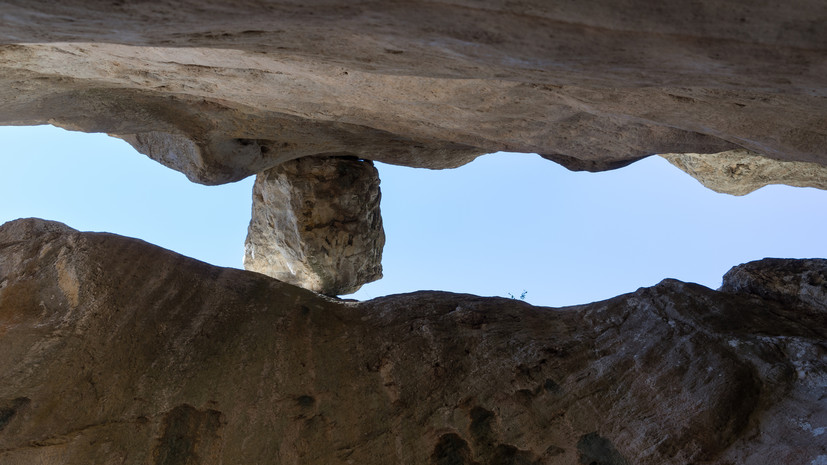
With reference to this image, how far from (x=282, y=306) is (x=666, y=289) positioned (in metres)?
3.59

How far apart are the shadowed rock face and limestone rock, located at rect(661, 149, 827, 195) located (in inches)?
141

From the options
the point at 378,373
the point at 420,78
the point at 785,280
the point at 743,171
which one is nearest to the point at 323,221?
the point at 420,78

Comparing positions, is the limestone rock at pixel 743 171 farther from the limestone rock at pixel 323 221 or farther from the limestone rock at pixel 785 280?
the limestone rock at pixel 323 221

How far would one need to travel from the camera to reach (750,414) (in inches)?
175

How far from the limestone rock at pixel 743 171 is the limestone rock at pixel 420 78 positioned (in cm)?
283

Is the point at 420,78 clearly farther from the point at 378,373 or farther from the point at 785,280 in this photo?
the point at 785,280

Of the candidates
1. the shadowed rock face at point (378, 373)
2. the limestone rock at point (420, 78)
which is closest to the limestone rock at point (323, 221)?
the limestone rock at point (420, 78)

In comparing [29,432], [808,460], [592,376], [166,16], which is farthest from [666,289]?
[29,432]

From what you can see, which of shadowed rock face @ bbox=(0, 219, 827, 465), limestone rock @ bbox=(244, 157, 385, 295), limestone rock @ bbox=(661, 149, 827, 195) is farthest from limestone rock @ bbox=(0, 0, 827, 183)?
limestone rock @ bbox=(661, 149, 827, 195)

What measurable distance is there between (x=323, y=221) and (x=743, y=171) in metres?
6.45

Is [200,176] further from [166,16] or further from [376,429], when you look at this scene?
[166,16]

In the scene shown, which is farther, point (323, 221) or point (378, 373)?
point (323, 221)

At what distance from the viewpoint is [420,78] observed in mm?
5992

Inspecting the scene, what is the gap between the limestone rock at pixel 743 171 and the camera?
29.3 feet
